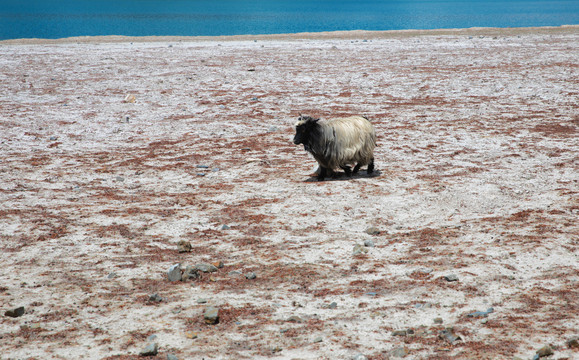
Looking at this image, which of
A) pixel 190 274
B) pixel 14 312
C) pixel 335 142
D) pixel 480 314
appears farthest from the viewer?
pixel 335 142

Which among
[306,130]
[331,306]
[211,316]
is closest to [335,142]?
[306,130]

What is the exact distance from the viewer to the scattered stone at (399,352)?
5.49 meters

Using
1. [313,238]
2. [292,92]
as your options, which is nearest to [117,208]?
[313,238]

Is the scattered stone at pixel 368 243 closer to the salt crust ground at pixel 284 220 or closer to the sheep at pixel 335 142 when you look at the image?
the salt crust ground at pixel 284 220

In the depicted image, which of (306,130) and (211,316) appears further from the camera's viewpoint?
(306,130)

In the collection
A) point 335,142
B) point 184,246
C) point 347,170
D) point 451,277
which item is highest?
point 335,142

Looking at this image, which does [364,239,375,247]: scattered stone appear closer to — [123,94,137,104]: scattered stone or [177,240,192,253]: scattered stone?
[177,240,192,253]: scattered stone

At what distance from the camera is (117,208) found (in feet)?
32.4

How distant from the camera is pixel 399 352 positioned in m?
5.51

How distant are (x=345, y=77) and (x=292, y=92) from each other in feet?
10.6

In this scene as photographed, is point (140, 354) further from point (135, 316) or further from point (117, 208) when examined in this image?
point (117, 208)

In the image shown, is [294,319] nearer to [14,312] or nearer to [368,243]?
[368,243]

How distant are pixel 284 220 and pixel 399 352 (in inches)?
157

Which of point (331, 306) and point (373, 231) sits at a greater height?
point (373, 231)
